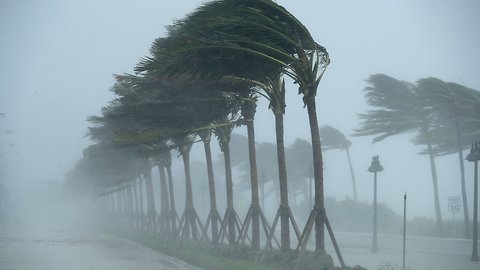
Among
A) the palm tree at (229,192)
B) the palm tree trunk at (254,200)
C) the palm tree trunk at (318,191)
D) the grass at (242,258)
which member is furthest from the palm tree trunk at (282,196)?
the palm tree at (229,192)

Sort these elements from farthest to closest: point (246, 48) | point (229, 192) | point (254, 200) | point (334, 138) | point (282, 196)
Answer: point (334, 138) → point (229, 192) → point (254, 200) → point (282, 196) → point (246, 48)

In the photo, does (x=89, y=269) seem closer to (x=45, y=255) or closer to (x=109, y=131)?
(x=45, y=255)

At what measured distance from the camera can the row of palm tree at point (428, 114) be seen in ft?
100

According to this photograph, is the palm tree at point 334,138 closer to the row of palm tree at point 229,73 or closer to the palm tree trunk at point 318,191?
the row of palm tree at point 229,73

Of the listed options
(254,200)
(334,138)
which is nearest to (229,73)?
(254,200)

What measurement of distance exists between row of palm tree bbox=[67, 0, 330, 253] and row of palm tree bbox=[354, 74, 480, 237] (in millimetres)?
12898

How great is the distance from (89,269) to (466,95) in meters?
19.5

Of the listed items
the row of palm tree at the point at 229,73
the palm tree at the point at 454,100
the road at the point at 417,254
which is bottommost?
the road at the point at 417,254

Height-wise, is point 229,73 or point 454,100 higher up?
point 454,100

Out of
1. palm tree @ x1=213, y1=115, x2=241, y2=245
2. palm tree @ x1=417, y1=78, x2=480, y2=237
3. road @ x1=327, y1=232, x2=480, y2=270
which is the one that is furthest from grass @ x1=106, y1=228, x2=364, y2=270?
palm tree @ x1=417, y1=78, x2=480, y2=237

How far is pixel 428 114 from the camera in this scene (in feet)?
110

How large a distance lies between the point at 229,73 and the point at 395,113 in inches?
805

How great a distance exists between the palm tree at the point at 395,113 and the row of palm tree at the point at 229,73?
15.0 meters

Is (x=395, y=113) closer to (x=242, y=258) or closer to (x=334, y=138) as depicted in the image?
(x=242, y=258)
